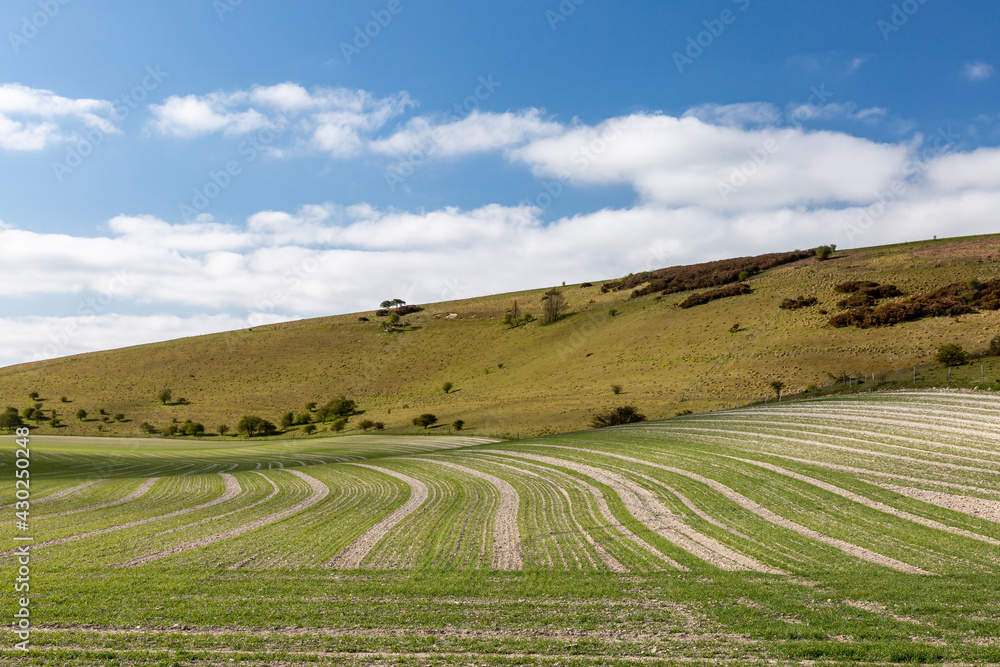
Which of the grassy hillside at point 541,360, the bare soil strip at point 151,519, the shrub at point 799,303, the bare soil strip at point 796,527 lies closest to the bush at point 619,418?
the grassy hillside at point 541,360

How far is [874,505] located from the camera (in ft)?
53.2

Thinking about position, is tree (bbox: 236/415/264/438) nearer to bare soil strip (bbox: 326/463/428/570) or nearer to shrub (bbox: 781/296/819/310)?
bare soil strip (bbox: 326/463/428/570)

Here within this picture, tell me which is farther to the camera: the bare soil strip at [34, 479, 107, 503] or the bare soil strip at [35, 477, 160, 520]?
the bare soil strip at [34, 479, 107, 503]

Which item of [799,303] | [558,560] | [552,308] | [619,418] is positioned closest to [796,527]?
[558,560]

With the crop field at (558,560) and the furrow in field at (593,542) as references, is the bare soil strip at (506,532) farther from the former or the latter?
the furrow in field at (593,542)

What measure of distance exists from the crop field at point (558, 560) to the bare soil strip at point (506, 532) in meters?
0.11

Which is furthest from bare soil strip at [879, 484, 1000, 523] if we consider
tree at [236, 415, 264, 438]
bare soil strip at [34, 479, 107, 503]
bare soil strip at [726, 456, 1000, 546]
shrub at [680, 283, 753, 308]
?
shrub at [680, 283, 753, 308]

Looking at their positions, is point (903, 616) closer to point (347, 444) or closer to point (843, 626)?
point (843, 626)

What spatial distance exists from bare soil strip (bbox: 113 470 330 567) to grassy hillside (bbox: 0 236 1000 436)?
3022 cm

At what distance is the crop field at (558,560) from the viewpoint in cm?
808

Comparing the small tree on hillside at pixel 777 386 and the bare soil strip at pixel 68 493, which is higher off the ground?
the bare soil strip at pixel 68 493

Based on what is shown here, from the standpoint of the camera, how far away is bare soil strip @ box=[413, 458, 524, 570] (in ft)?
41.1

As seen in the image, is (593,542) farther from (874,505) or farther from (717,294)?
(717,294)

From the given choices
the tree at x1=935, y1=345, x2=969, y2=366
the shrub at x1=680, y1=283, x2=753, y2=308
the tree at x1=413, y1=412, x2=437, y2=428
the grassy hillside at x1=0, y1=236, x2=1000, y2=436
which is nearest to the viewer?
the tree at x1=935, y1=345, x2=969, y2=366
